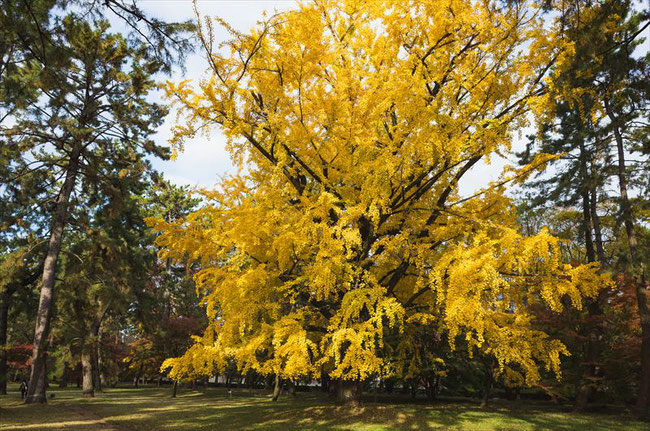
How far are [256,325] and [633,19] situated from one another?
1386 centimetres

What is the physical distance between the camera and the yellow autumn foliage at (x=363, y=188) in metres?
7.08

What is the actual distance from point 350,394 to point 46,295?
467 inches

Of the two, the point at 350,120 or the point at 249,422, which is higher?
the point at 350,120

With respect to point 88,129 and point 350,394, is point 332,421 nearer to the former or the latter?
point 350,394

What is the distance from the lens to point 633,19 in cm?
1180

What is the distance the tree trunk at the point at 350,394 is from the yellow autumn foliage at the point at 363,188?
2344mm

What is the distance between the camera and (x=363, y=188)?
7.65 metres

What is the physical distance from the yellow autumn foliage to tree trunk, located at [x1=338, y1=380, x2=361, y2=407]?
2.34 metres

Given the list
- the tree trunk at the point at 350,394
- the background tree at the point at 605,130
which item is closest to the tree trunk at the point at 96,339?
the tree trunk at the point at 350,394

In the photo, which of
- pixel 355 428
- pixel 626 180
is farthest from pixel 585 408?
pixel 355 428

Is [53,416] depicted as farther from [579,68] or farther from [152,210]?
[152,210]

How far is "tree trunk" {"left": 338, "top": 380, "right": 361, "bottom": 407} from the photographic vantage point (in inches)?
406

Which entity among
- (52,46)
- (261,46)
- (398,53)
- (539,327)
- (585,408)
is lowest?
(585,408)

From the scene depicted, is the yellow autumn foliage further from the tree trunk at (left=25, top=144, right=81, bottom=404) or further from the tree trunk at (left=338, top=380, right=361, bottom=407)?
the tree trunk at (left=25, top=144, right=81, bottom=404)
